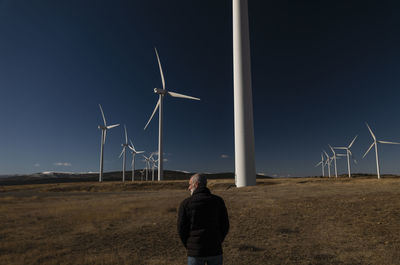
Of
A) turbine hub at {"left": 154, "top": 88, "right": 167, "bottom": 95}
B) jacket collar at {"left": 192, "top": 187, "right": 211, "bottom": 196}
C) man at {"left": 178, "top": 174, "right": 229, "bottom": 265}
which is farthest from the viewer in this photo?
turbine hub at {"left": 154, "top": 88, "right": 167, "bottom": 95}

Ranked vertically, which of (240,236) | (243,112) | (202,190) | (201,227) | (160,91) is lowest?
(240,236)

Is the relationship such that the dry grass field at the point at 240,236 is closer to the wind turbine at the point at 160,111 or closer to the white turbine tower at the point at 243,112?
the white turbine tower at the point at 243,112

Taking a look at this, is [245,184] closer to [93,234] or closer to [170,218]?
[170,218]

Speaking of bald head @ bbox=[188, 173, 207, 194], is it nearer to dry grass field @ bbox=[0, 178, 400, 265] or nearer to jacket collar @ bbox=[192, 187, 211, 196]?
jacket collar @ bbox=[192, 187, 211, 196]

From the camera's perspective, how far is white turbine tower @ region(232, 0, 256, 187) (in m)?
37.4

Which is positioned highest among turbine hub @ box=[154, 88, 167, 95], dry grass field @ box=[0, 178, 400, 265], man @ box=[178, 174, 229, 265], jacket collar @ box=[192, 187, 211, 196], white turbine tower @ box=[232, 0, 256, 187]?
turbine hub @ box=[154, 88, 167, 95]

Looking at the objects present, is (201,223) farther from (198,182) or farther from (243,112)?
(243,112)

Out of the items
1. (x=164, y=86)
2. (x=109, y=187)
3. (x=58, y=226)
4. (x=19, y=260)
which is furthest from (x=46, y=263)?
(x=164, y=86)

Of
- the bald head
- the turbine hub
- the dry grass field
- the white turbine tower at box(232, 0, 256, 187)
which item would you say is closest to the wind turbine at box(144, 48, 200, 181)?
the turbine hub

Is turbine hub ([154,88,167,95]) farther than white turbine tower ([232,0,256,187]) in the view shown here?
Yes

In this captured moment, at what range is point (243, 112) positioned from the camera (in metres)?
37.9

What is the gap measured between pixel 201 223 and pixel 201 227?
0.06 metres

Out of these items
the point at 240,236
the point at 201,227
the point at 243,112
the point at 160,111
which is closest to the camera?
the point at 201,227

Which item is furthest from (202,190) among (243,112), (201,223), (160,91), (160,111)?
(160,91)
